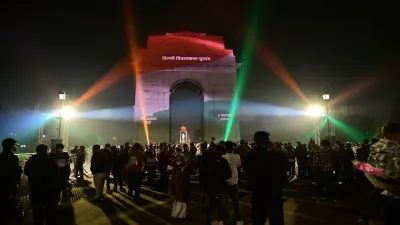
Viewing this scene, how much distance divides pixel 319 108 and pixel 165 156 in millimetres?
14364

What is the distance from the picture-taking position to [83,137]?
168ft

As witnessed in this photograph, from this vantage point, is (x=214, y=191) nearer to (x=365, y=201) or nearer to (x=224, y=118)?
(x=365, y=201)

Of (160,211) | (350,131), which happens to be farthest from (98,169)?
(350,131)

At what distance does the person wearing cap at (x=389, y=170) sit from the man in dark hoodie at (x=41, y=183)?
18.4 ft

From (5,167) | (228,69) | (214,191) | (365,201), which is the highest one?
(228,69)

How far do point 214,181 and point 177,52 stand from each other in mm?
35110

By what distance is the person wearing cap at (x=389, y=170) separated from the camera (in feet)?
12.8

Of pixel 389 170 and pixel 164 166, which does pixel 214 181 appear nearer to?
pixel 389 170

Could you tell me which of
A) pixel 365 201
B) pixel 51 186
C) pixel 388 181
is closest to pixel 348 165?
pixel 365 201

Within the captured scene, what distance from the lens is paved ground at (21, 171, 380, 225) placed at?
765 centimetres

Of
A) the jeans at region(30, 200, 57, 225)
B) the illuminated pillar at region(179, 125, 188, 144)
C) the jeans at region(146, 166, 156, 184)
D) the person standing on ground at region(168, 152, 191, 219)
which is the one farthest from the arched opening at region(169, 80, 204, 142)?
the jeans at region(30, 200, 57, 225)

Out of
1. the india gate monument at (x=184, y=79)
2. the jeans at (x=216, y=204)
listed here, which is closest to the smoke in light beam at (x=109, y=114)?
the india gate monument at (x=184, y=79)

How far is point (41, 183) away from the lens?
19.8ft

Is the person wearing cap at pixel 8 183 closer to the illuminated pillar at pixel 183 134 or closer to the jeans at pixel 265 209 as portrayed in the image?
the jeans at pixel 265 209
